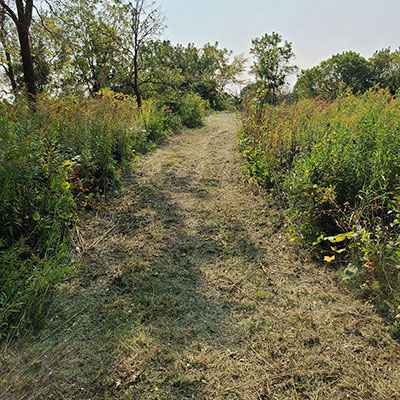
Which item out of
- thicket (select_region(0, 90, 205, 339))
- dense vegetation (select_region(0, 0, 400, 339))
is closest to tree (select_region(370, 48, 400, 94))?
dense vegetation (select_region(0, 0, 400, 339))

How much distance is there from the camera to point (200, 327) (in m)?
2.07

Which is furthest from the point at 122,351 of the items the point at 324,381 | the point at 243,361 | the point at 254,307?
the point at 324,381

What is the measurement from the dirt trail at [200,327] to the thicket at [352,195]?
0.24 metres

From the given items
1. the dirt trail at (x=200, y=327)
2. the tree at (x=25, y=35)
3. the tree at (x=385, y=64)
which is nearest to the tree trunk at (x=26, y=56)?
the tree at (x=25, y=35)

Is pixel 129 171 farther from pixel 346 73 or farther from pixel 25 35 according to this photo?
pixel 346 73

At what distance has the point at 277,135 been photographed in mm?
4387

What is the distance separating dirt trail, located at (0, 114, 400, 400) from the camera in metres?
1.63

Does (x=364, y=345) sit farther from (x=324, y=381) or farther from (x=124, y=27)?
(x=124, y=27)

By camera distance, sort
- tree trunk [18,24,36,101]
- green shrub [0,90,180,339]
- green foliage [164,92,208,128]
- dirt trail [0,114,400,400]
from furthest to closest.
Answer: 1. green foliage [164,92,208,128]
2. tree trunk [18,24,36,101]
3. green shrub [0,90,180,339]
4. dirt trail [0,114,400,400]

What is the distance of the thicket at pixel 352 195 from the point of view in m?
2.14

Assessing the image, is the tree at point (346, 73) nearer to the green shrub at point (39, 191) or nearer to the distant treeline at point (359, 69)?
the distant treeline at point (359, 69)

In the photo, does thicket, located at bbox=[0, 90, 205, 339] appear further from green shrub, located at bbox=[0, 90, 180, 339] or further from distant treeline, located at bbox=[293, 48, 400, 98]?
distant treeline, located at bbox=[293, 48, 400, 98]

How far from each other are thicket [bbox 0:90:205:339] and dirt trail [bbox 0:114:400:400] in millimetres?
224

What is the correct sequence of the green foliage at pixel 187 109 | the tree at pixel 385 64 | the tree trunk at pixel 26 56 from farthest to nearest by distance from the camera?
the tree at pixel 385 64, the green foliage at pixel 187 109, the tree trunk at pixel 26 56
